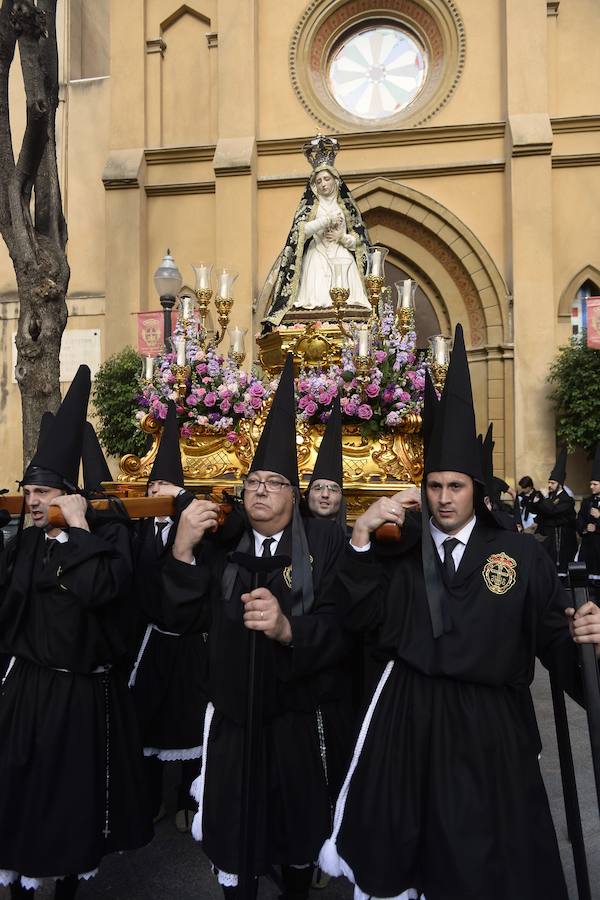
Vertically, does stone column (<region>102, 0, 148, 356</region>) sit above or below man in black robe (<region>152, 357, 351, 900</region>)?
above

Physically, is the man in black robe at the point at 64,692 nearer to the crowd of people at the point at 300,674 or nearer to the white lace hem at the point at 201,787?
the crowd of people at the point at 300,674

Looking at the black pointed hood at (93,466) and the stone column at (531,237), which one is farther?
the stone column at (531,237)

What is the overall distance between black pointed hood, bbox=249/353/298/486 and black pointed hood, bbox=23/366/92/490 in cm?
91

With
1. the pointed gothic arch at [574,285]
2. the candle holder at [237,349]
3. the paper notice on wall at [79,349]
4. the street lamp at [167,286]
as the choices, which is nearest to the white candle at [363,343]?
the candle holder at [237,349]

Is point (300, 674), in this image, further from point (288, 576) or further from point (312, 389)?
point (312, 389)

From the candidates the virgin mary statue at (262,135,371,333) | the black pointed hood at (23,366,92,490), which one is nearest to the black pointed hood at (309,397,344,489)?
the black pointed hood at (23,366,92,490)

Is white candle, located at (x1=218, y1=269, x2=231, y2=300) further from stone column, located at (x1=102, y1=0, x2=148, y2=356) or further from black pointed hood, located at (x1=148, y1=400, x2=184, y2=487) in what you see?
stone column, located at (x1=102, y1=0, x2=148, y2=356)

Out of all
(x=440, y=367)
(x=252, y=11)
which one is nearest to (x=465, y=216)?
(x=252, y=11)

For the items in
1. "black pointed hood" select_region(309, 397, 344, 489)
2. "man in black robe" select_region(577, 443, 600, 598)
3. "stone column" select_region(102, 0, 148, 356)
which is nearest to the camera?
"black pointed hood" select_region(309, 397, 344, 489)

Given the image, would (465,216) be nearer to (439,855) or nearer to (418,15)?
(418,15)

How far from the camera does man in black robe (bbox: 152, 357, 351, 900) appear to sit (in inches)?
118

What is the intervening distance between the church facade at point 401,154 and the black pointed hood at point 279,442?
39.2 feet

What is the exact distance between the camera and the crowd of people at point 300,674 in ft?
8.42

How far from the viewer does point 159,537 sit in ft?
14.1
